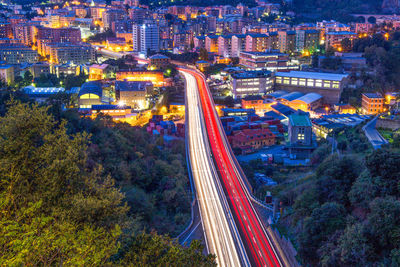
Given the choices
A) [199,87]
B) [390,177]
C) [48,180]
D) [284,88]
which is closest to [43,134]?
[48,180]

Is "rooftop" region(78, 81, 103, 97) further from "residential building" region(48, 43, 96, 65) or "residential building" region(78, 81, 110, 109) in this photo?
"residential building" region(48, 43, 96, 65)

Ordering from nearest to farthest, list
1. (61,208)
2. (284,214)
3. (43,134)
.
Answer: (61,208), (43,134), (284,214)

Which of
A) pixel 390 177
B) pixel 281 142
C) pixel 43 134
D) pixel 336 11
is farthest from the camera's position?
pixel 336 11

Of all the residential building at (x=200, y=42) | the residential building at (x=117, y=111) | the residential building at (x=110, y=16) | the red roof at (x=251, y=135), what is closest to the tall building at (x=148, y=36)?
the residential building at (x=200, y=42)

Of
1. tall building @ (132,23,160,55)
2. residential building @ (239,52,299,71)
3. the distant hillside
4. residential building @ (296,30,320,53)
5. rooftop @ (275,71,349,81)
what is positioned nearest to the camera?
rooftop @ (275,71,349,81)

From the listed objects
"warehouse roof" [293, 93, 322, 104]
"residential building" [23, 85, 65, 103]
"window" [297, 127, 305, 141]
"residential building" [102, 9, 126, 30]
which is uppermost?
"residential building" [102, 9, 126, 30]

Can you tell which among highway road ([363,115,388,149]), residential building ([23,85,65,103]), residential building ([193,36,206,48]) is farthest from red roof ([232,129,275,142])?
residential building ([193,36,206,48])

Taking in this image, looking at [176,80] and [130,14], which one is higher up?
[130,14]

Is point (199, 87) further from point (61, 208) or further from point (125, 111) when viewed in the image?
point (61, 208)
